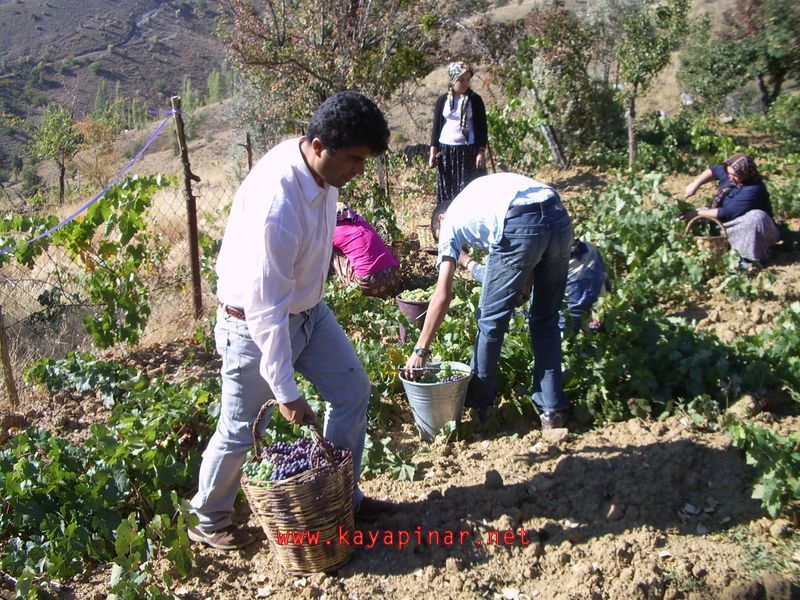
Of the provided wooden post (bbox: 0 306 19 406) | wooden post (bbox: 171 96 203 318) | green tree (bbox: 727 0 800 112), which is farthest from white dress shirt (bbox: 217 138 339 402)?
green tree (bbox: 727 0 800 112)

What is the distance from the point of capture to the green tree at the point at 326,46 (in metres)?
7.86

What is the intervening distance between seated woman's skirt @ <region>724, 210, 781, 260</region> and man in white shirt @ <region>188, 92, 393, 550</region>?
4.61m

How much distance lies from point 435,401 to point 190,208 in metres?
3.07

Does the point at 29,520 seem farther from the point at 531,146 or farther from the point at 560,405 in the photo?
the point at 531,146

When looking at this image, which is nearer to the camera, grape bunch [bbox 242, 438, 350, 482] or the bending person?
grape bunch [bbox 242, 438, 350, 482]

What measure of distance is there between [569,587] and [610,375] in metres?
1.42

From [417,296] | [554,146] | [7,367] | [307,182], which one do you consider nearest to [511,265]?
[307,182]

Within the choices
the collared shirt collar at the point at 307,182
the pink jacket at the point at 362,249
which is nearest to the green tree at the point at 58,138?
the pink jacket at the point at 362,249

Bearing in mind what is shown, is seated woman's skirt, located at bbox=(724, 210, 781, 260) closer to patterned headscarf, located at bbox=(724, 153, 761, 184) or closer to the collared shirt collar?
patterned headscarf, located at bbox=(724, 153, 761, 184)

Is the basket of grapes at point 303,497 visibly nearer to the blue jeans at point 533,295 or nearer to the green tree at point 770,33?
the blue jeans at point 533,295

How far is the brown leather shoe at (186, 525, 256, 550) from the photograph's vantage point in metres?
3.05

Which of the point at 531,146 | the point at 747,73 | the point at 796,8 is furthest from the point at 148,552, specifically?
the point at 747,73

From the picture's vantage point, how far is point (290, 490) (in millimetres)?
2607

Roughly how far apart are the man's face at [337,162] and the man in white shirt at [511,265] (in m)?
1.02
